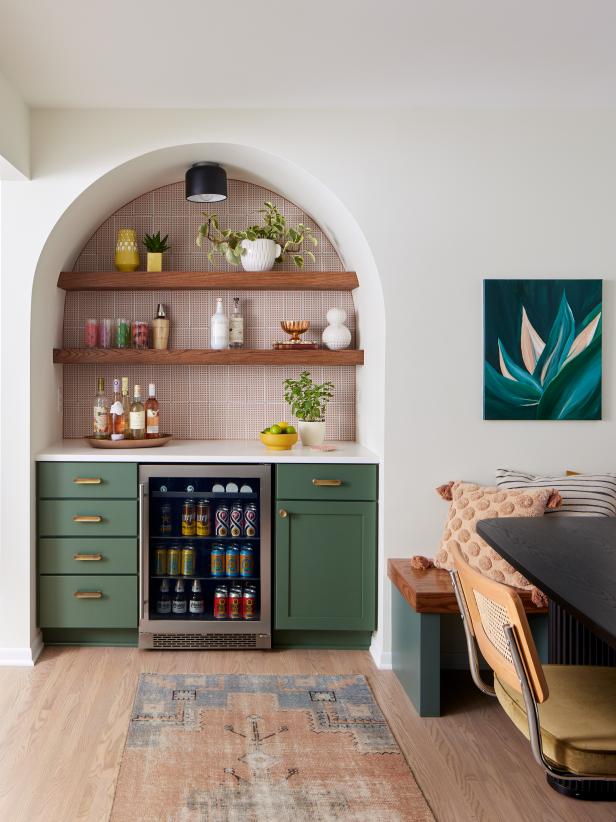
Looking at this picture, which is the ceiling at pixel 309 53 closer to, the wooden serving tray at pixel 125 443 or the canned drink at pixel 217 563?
the wooden serving tray at pixel 125 443

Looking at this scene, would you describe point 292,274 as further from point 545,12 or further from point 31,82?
point 545,12

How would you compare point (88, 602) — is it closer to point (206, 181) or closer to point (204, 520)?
point (204, 520)

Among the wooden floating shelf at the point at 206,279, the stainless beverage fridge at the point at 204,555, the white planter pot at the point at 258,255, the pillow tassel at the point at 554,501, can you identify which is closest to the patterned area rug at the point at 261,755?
the stainless beverage fridge at the point at 204,555

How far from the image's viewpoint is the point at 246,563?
3846 mm

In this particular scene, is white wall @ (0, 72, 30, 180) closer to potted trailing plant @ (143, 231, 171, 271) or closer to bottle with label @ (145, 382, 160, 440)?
potted trailing plant @ (143, 231, 171, 271)

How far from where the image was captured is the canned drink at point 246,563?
3.84 metres

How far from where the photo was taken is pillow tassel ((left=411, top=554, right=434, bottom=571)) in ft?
11.3

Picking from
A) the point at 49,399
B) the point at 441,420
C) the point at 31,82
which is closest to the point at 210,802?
the point at 441,420

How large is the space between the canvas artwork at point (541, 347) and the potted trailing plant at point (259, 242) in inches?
42.1

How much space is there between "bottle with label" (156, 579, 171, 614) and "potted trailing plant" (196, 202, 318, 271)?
64.8 inches

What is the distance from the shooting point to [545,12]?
8.89 feet

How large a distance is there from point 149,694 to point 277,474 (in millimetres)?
1106

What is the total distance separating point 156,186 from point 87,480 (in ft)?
5.41

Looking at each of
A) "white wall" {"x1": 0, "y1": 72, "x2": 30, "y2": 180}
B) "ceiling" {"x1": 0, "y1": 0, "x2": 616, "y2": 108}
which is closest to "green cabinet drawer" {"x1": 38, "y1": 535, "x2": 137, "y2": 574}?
"white wall" {"x1": 0, "y1": 72, "x2": 30, "y2": 180}
